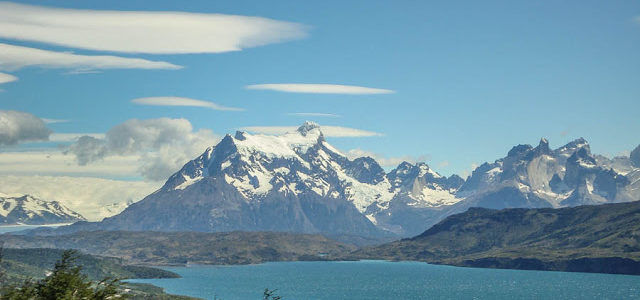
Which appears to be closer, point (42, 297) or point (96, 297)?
point (96, 297)

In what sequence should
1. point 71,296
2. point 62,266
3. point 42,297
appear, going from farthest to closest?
point 62,266, point 42,297, point 71,296

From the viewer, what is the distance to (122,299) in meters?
133

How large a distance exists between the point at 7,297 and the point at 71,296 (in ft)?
60.9

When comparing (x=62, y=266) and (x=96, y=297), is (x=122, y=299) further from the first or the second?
(x=62, y=266)

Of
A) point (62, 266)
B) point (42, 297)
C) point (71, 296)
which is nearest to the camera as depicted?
point (71, 296)

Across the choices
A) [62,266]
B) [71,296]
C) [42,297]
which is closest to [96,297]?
[71,296]

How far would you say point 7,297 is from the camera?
5522 inches

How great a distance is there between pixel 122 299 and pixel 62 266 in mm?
26209

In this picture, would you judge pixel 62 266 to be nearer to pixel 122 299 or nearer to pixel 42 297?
pixel 42 297

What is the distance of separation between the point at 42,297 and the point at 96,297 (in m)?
15.5

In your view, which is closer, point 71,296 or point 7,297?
point 71,296

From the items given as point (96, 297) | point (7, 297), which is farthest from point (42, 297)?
point (96, 297)

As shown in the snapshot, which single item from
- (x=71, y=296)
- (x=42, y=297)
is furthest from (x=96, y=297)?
(x=42, y=297)

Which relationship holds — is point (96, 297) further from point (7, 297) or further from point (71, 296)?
point (7, 297)
